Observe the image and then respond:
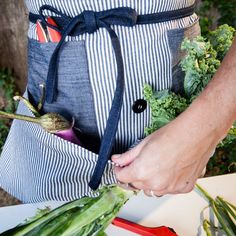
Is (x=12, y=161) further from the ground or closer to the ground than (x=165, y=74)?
closer to the ground

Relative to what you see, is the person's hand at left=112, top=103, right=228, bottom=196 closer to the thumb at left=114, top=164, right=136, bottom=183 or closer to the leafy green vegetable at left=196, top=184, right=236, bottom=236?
the thumb at left=114, top=164, right=136, bottom=183

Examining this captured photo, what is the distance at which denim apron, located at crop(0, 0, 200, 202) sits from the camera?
2.55 ft

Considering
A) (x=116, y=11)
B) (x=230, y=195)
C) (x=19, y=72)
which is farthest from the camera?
(x=19, y=72)

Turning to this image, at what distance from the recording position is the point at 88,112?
829mm

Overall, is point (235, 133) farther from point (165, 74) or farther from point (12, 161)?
point (12, 161)

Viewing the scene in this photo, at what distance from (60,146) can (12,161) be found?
24 cm

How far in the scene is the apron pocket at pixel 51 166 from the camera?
805 millimetres

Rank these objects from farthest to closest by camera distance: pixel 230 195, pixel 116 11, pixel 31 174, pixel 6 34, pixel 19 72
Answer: pixel 19 72 → pixel 6 34 → pixel 230 195 → pixel 31 174 → pixel 116 11

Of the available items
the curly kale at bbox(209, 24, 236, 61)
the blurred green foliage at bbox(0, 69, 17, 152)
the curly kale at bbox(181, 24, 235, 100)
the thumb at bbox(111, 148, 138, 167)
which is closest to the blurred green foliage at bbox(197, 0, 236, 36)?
the blurred green foliage at bbox(0, 69, 17, 152)

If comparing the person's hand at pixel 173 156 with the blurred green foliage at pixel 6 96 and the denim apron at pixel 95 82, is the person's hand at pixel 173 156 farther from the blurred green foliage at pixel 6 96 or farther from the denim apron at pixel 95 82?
the blurred green foliage at pixel 6 96

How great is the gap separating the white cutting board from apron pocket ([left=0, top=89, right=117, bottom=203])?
0.16ft

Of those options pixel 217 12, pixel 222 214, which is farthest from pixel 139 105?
pixel 217 12

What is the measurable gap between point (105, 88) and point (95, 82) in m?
0.02

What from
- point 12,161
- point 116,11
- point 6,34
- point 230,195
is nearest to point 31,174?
point 12,161
